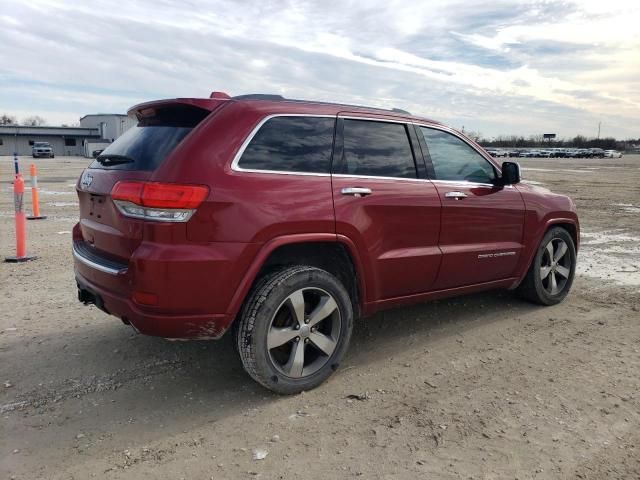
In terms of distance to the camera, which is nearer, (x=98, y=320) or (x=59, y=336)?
(x=59, y=336)

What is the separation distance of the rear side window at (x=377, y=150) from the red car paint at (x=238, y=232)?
0.23 feet

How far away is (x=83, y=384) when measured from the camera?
143 inches

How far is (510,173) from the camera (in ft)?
15.6

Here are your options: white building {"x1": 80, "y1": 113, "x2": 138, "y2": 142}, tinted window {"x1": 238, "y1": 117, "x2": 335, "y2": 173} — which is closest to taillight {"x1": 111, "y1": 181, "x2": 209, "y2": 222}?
tinted window {"x1": 238, "y1": 117, "x2": 335, "y2": 173}

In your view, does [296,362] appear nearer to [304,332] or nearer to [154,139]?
[304,332]

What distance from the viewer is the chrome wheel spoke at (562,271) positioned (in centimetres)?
548

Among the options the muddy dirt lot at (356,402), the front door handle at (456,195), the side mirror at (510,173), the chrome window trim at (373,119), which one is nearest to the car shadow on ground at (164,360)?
the muddy dirt lot at (356,402)

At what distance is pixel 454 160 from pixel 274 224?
1.99 m

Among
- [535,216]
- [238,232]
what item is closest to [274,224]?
[238,232]

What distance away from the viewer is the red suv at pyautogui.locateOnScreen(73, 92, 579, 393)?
3055 mm

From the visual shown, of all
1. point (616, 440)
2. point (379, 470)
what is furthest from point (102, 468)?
point (616, 440)

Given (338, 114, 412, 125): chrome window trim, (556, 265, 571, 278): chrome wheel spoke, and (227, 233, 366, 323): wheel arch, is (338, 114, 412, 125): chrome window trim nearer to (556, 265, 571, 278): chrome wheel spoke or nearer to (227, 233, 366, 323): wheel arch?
(227, 233, 366, 323): wheel arch

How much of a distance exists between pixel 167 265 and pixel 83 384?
4.35ft

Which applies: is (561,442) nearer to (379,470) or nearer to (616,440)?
(616,440)
